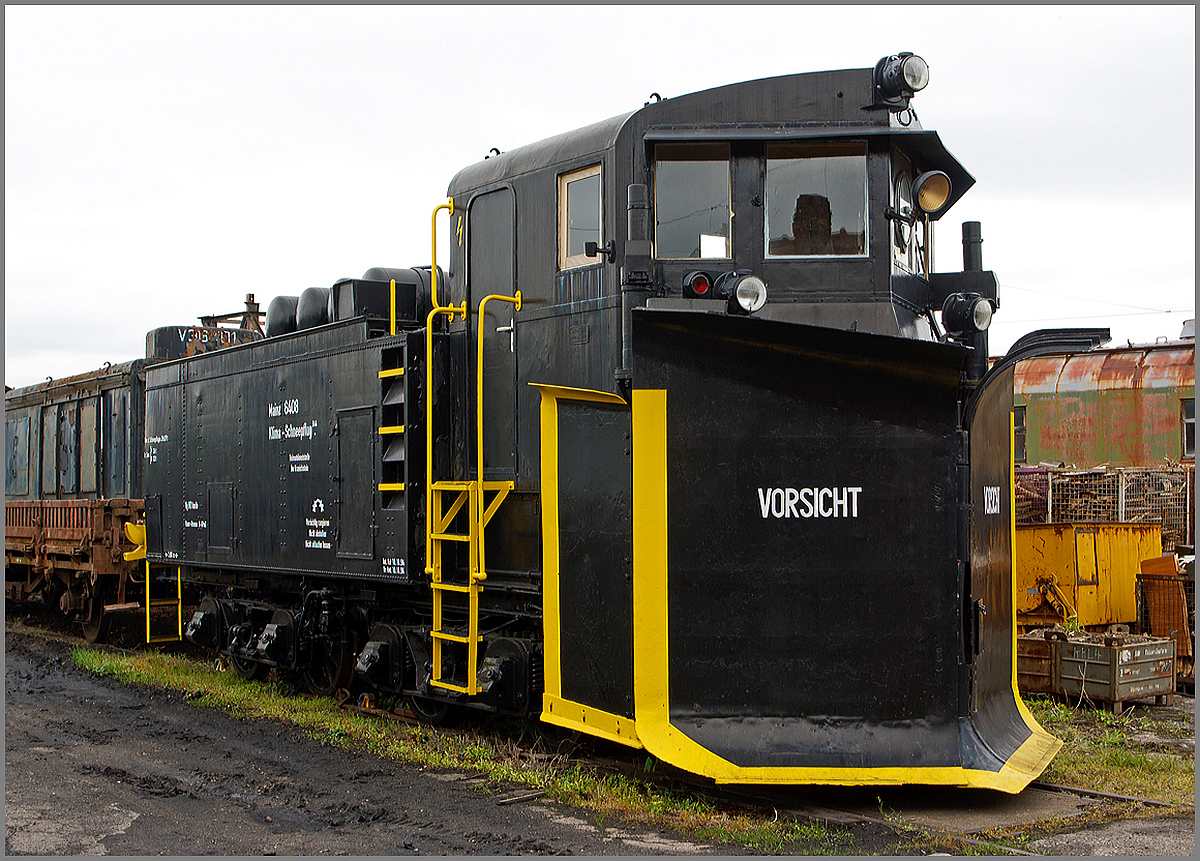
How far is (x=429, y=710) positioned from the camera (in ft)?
30.7

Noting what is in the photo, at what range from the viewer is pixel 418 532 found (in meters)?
8.66

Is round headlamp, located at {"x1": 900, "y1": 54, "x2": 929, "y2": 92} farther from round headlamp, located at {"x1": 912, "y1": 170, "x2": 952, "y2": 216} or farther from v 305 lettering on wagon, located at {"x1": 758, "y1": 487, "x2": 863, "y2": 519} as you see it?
v 305 lettering on wagon, located at {"x1": 758, "y1": 487, "x2": 863, "y2": 519}

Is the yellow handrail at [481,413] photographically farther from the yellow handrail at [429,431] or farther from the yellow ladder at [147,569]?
the yellow ladder at [147,569]

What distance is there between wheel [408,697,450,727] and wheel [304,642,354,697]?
101 centimetres

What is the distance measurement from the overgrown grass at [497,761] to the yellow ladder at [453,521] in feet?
1.71

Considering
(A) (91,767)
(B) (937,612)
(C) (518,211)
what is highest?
(C) (518,211)

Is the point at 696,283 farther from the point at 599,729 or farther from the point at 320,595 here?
the point at 320,595

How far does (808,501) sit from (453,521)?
3.08 m

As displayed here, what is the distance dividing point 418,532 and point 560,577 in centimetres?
181

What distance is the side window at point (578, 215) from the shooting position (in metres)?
7.51

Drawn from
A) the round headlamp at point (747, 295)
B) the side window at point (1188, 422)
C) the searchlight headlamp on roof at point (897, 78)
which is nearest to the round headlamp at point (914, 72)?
the searchlight headlamp on roof at point (897, 78)

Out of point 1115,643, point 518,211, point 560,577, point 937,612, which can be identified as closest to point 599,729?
point 560,577

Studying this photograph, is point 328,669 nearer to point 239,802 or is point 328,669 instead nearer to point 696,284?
point 239,802

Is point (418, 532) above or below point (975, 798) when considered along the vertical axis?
above
